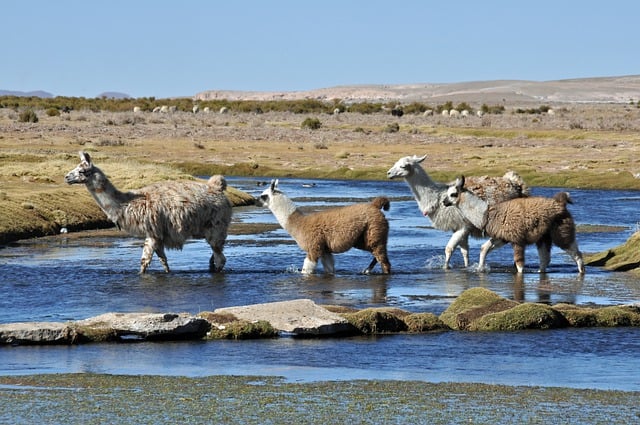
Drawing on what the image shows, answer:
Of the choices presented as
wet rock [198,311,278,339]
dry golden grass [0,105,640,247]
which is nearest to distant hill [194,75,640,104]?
→ dry golden grass [0,105,640,247]

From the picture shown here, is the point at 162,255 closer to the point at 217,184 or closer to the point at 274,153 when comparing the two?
the point at 217,184

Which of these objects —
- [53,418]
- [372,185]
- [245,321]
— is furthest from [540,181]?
[53,418]

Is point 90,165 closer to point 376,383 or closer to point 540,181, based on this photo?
point 376,383

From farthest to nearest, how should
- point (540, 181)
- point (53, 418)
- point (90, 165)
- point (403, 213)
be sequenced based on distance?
1. point (540, 181)
2. point (403, 213)
3. point (90, 165)
4. point (53, 418)

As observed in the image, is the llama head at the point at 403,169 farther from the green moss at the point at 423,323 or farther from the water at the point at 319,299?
the green moss at the point at 423,323

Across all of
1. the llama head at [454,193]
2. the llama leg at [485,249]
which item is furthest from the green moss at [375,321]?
the llama head at [454,193]

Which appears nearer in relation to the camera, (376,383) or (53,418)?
(53,418)

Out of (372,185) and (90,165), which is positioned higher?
(90,165)

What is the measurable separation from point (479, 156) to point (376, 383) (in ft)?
122

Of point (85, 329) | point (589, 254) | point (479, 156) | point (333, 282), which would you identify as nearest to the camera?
point (85, 329)

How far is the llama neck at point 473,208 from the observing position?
18109 millimetres

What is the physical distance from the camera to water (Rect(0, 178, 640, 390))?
10.6 metres

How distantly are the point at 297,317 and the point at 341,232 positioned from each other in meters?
4.50

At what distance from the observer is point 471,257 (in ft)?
68.1
